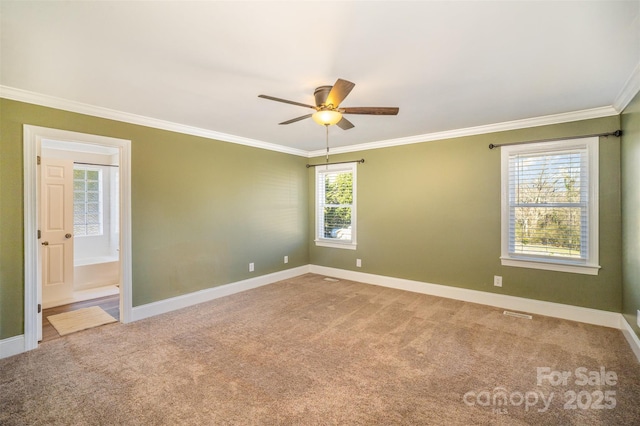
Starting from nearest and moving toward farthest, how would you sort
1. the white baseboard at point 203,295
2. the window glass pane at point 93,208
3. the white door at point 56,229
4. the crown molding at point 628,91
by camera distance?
the crown molding at point 628,91
the white baseboard at point 203,295
the white door at point 56,229
the window glass pane at point 93,208

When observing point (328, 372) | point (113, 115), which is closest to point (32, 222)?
point (113, 115)

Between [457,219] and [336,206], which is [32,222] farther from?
[457,219]

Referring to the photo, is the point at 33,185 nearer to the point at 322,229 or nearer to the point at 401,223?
the point at 322,229

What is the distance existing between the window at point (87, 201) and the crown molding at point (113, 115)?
3.20 metres

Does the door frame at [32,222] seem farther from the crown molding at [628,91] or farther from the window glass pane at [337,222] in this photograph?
the crown molding at [628,91]

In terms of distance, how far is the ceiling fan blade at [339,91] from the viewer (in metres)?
2.14

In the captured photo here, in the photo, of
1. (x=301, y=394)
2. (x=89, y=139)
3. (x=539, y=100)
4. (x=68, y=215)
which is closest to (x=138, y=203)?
(x=89, y=139)

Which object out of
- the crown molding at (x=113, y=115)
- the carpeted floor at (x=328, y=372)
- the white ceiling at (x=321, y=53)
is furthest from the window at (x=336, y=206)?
the white ceiling at (x=321, y=53)

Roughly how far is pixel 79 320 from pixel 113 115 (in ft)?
8.26

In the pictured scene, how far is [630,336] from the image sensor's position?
113 inches

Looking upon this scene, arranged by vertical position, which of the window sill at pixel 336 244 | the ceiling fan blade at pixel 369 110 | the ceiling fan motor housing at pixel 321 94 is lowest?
the window sill at pixel 336 244

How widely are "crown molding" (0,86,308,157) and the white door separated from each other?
182cm

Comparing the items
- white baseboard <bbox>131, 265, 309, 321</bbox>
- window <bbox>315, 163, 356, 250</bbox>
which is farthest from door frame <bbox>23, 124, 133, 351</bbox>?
window <bbox>315, 163, 356, 250</bbox>

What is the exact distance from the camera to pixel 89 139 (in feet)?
10.6
